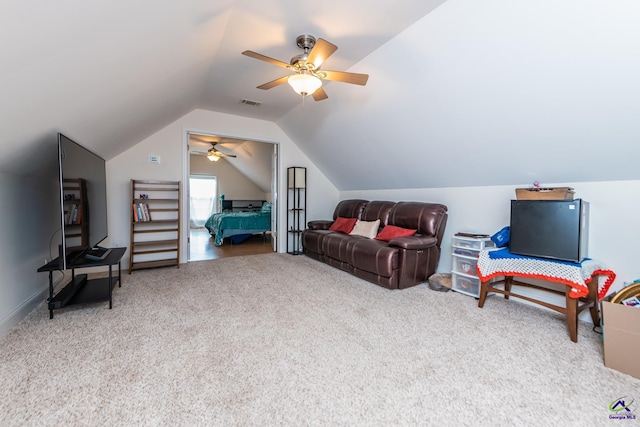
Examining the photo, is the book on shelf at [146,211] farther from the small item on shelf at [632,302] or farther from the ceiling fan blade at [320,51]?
the small item on shelf at [632,302]

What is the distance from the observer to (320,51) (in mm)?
2025

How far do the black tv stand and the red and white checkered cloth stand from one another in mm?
3486

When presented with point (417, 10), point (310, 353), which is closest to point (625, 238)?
point (417, 10)

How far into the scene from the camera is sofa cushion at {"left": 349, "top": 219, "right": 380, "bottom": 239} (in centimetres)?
403

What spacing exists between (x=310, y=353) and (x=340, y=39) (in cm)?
260

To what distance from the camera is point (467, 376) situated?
1626 millimetres

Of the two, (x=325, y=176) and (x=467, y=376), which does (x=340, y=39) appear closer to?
(x=467, y=376)

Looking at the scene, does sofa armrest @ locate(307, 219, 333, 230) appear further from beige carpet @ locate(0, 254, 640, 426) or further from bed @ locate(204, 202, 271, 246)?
beige carpet @ locate(0, 254, 640, 426)

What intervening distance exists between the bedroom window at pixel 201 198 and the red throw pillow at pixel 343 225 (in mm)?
5864

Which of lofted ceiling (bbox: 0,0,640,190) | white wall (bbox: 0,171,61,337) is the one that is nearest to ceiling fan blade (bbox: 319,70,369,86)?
lofted ceiling (bbox: 0,0,640,190)

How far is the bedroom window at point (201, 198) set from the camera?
898 centimetres

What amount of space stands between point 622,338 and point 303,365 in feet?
6.50

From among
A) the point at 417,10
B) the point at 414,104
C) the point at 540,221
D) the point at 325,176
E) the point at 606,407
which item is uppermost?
the point at 417,10

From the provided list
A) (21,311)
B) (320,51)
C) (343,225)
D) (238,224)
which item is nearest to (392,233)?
(343,225)
